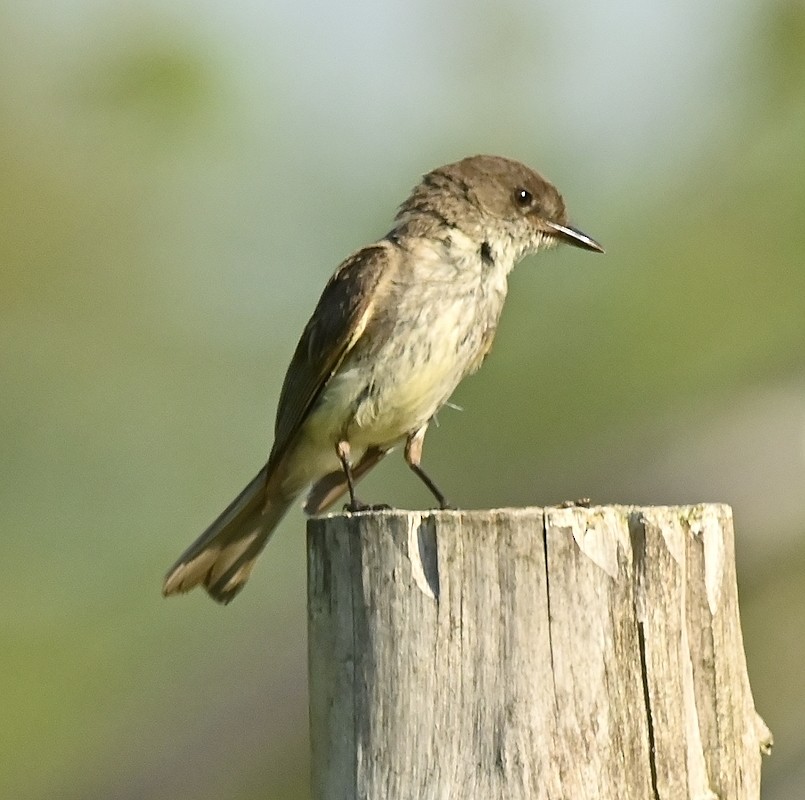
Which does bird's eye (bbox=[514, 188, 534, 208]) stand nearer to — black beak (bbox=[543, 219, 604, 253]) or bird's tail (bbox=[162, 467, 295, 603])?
black beak (bbox=[543, 219, 604, 253])

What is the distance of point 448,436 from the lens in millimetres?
8352

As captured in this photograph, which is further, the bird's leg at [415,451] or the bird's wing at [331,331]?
the bird's leg at [415,451]

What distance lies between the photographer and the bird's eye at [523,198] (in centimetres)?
578

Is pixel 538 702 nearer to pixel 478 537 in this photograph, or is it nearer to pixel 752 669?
pixel 478 537

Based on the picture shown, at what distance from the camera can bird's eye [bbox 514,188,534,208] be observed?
19.0 ft

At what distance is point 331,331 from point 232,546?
0.76m

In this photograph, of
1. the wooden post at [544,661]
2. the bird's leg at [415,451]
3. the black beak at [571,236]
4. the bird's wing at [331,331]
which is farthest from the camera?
the black beak at [571,236]

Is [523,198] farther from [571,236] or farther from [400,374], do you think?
[400,374]

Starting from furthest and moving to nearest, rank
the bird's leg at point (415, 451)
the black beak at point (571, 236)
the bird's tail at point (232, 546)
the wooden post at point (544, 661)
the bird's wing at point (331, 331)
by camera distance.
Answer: the black beak at point (571, 236)
the bird's leg at point (415, 451)
the bird's wing at point (331, 331)
the bird's tail at point (232, 546)
the wooden post at point (544, 661)

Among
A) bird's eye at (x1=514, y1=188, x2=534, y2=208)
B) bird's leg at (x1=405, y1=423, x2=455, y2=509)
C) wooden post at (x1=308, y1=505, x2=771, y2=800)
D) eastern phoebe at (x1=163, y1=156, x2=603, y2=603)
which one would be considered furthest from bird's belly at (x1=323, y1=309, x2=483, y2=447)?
wooden post at (x1=308, y1=505, x2=771, y2=800)

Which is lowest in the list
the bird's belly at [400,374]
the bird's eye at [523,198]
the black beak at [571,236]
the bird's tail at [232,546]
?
the bird's tail at [232,546]

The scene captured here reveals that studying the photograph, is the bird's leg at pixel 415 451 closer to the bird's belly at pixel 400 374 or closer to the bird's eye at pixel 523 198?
the bird's belly at pixel 400 374

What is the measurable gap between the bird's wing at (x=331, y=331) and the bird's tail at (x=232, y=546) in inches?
6.1

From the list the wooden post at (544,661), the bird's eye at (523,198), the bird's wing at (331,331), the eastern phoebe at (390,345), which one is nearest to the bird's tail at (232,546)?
the eastern phoebe at (390,345)
